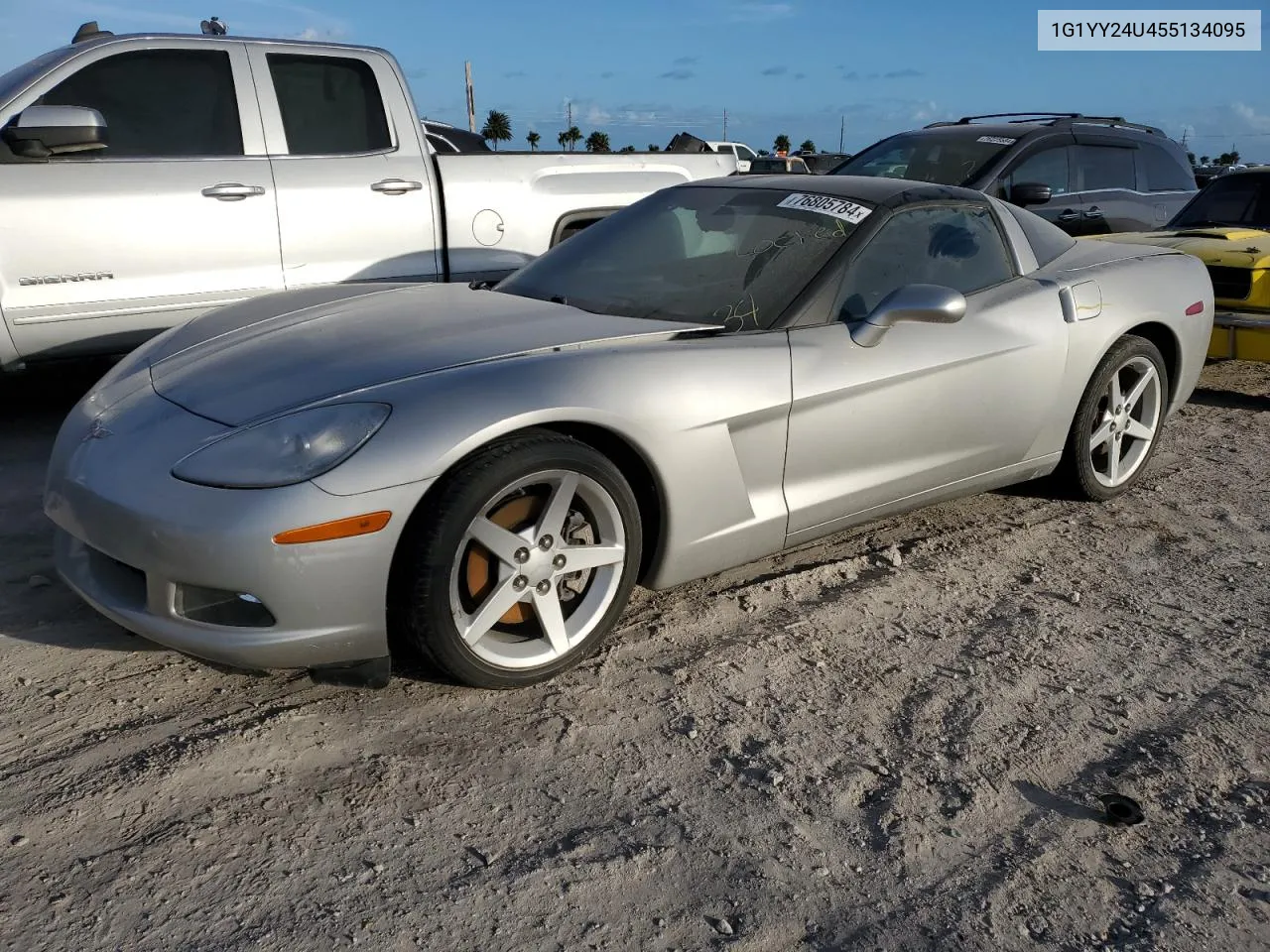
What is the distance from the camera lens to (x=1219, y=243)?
632cm

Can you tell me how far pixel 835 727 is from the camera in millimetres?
2752

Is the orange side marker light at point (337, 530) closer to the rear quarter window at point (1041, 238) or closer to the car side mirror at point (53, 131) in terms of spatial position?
the rear quarter window at point (1041, 238)

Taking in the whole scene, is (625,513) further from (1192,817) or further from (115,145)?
(115,145)

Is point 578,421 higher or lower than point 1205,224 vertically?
lower

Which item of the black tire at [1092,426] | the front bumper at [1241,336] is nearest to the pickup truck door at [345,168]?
the black tire at [1092,426]

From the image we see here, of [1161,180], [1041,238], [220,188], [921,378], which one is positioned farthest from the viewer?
[1161,180]

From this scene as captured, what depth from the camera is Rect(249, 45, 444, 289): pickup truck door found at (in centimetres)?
532

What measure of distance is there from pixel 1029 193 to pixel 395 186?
13.4ft

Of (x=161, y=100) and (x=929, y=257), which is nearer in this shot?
(x=929, y=257)

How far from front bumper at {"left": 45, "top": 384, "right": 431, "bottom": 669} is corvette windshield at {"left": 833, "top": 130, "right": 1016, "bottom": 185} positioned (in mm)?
5575

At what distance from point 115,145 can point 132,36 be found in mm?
548

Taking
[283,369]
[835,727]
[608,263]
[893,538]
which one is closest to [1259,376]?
[893,538]

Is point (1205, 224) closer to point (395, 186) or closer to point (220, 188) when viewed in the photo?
point (395, 186)

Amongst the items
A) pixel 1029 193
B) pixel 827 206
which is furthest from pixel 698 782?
pixel 1029 193
